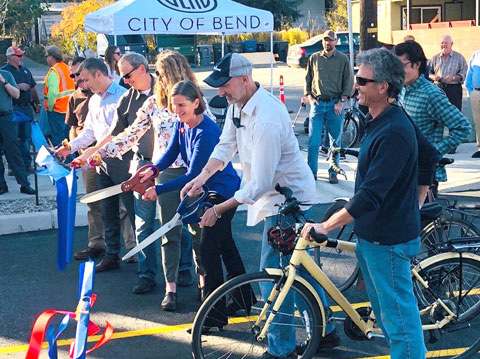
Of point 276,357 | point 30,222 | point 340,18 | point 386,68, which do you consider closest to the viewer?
point 386,68

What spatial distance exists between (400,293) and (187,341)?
1.92 metres

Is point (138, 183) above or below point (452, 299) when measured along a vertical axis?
above

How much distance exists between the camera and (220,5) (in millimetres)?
15195

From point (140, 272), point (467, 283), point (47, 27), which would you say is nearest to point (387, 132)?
point (467, 283)

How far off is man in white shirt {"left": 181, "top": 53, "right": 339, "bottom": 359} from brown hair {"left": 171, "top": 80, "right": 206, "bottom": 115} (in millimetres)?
514

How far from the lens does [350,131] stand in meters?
13.1

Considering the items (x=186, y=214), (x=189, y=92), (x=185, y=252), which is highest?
(x=189, y=92)

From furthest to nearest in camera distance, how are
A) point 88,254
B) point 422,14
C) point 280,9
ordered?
point 280,9, point 422,14, point 88,254

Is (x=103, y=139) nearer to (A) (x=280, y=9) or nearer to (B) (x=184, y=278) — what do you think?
(B) (x=184, y=278)

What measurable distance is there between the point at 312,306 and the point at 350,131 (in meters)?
8.84

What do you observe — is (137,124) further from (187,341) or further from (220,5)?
(220,5)

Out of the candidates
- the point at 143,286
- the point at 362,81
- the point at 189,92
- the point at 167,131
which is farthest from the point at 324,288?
the point at 143,286

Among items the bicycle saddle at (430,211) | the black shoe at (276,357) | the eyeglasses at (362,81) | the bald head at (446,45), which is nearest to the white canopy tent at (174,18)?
the bald head at (446,45)

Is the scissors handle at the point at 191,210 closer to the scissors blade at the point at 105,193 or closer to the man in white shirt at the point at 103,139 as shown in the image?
the scissors blade at the point at 105,193
